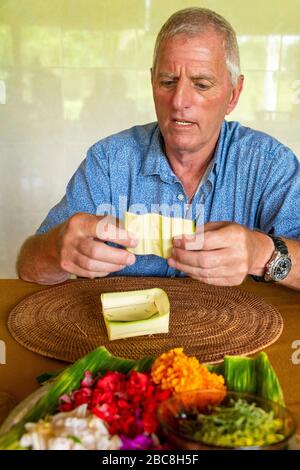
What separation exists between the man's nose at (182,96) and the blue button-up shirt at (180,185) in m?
0.25

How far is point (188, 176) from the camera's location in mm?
1982

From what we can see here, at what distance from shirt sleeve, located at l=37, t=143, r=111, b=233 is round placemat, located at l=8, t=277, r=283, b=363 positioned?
37cm

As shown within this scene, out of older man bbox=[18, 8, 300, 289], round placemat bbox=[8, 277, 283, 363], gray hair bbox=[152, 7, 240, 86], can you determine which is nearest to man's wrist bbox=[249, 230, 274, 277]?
older man bbox=[18, 8, 300, 289]

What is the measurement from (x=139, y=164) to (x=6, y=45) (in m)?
1.82

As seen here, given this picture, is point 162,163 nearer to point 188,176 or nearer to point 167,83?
point 188,176

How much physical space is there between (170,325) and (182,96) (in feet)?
2.64

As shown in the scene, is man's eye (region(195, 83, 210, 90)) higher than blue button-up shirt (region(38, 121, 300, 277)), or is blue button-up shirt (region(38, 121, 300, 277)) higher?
man's eye (region(195, 83, 210, 90))

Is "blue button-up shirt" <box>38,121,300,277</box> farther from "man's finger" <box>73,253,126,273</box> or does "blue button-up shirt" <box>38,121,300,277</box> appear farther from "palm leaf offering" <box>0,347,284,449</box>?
"palm leaf offering" <box>0,347,284,449</box>

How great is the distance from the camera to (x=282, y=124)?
3.51 metres

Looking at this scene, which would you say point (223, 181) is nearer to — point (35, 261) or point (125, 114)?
point (35, 261)

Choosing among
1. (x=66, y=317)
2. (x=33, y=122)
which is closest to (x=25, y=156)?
(x=33, y=122)

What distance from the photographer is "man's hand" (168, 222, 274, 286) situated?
131 centimetres

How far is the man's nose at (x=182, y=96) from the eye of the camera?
1748 mm

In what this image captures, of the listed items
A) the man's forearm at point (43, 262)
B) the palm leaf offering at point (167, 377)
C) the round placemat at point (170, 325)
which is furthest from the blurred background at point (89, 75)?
the palm leaf offering at point (167, 377)
